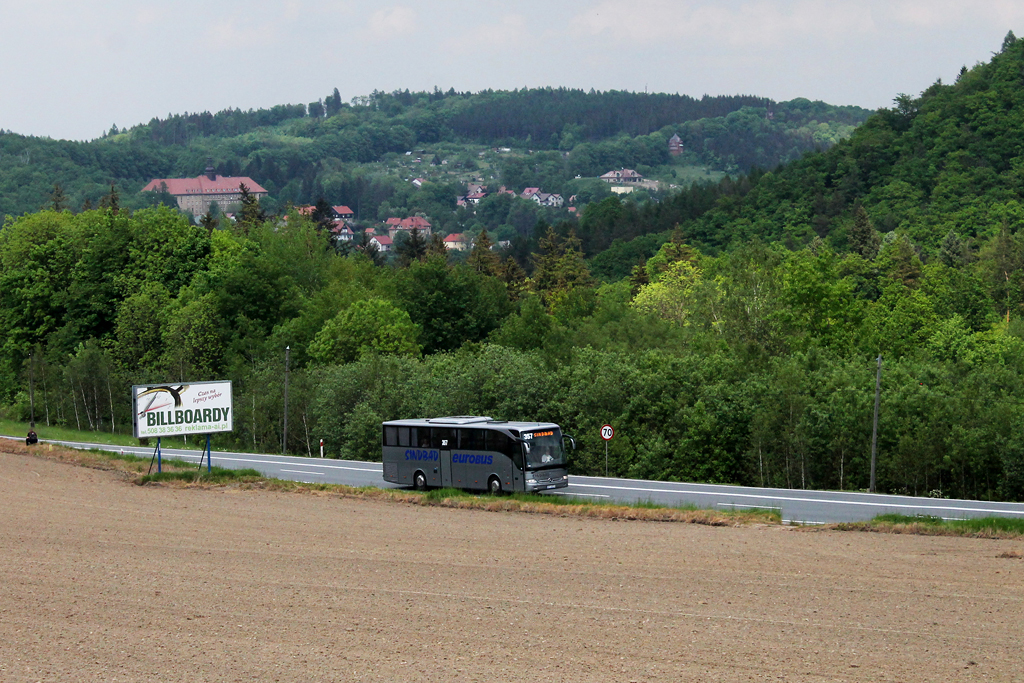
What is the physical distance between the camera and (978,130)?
193000 mm

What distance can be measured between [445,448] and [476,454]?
1435 mm

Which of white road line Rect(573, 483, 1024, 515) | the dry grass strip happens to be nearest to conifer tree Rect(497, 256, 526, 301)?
white road line Rect(573, 483, 1024, 515)

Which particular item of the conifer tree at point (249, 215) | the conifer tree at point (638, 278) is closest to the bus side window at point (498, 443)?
the conifer tree at point (638, 278)

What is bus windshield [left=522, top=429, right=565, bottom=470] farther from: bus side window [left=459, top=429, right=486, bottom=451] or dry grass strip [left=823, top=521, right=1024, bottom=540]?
dry grass strip [left=823, top=521, right=1024, bottom=540]

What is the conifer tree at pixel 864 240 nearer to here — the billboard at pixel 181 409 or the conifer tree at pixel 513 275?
the conifer tree at pixel 513 275

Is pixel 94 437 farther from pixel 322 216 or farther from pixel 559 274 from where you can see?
pixel 322 216

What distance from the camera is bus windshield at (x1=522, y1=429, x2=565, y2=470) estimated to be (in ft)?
116

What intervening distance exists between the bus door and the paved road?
3812 millimetres

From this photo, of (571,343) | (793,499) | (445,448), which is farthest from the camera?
(571,343)

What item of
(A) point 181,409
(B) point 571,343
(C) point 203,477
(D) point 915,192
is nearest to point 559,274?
(B) point 571,343

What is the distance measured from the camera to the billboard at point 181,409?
38625 mm

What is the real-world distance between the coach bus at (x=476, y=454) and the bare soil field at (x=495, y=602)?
6.52 meters

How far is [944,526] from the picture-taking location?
1029 inches

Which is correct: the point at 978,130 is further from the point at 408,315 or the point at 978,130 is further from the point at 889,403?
the point at 889,403
